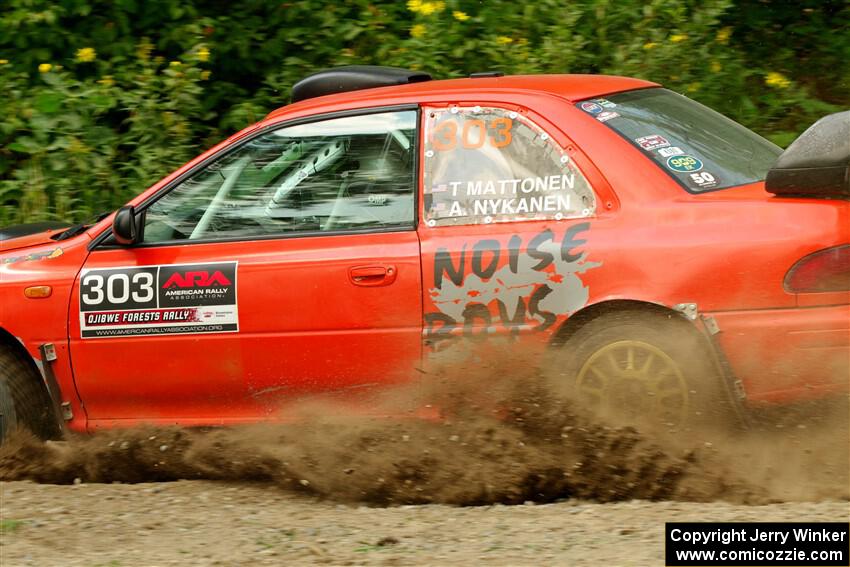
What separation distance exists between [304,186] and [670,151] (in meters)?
1.53

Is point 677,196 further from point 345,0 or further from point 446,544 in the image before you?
point 345,0

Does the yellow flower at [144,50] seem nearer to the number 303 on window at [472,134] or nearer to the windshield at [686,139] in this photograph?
the number 303 on window at [472,134]

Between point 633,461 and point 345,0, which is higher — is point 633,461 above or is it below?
below

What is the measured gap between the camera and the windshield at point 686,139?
445cm

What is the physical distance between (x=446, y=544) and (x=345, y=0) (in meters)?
5.76

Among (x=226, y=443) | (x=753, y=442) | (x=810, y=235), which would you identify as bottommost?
(x=226, y=443)

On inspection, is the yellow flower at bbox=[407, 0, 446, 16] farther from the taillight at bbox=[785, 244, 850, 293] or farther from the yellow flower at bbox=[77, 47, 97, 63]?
the taillight at bbox=[785, 244, 850, 293]

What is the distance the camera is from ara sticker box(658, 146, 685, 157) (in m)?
4.46

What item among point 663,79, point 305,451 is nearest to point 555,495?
point 305,451

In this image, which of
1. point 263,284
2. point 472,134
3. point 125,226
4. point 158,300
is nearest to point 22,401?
point 158,300

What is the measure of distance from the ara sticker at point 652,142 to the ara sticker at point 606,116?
0.16m

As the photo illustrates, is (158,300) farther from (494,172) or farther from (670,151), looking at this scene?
(670,151)

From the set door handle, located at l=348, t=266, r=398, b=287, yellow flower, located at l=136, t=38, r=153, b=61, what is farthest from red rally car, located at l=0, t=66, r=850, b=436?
yellow flower, located at l=136, t=38, r=153, b=61

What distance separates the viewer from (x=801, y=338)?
4062mm
